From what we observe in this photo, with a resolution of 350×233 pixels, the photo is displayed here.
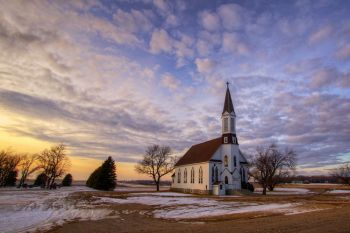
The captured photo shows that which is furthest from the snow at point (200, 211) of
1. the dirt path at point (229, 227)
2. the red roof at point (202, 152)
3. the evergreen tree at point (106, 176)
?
the evergreen tree at point (106, 176)

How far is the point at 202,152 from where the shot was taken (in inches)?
2331

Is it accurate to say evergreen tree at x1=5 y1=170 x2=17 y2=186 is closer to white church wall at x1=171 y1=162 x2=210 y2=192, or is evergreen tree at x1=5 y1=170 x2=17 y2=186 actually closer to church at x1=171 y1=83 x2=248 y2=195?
white church wall at x1=171 y1=162 x2=210 y2=192

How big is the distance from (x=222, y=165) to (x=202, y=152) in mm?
6820

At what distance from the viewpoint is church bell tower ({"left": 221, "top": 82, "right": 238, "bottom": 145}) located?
54719mm

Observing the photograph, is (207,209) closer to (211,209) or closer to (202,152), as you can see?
(211,209)

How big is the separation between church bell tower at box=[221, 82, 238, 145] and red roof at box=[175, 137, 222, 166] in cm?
204

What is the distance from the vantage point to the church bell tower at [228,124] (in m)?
54.7

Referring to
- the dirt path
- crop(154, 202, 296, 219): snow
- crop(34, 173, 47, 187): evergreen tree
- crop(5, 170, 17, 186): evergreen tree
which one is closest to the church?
crop(154, 202, 296, 219): snow

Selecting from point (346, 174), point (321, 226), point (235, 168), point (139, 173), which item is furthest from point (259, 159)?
point (346, 174)

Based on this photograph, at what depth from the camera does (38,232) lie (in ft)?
46.9

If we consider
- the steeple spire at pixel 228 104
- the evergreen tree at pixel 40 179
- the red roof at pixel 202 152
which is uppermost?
the steeple spire at pixel 228 104

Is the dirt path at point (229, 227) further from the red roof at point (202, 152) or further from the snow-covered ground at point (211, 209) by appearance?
the red roof at point (202, 152)

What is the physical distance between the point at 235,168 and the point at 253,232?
41653mm

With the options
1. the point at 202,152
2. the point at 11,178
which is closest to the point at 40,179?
the point at 11,178
